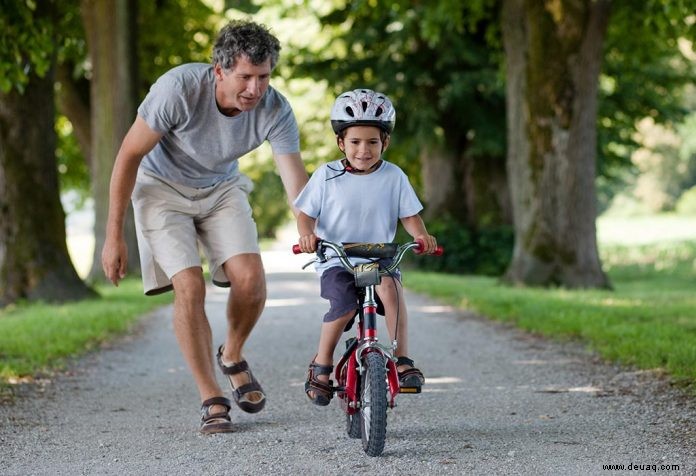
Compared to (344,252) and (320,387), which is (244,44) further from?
(320,387)

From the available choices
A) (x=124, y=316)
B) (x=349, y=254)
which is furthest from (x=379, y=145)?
(x=124, y=316)

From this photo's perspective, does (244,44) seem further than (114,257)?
No

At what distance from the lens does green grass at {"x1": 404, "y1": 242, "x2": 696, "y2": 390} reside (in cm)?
846

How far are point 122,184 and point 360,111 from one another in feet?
4.51

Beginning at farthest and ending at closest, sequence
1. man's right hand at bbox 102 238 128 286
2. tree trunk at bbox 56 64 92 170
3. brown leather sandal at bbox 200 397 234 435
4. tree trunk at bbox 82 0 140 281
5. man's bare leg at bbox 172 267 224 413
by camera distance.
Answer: tree trunk at bbox 56 64 92 170 < tree trunk at bbox 82 0 140 281 < man's bare leg at bbox 172 267 224 413 < brown leather sandal at bbox 200 397 234 435 < man's right hand at bbox 102 238 128 286

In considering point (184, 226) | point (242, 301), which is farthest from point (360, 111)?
point (242, 301)

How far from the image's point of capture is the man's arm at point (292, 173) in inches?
242

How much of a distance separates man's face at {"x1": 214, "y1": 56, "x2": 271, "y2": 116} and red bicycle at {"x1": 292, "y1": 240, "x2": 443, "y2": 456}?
2.73ft

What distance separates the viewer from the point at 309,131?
108ft

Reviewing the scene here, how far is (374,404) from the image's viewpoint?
5.16 meters

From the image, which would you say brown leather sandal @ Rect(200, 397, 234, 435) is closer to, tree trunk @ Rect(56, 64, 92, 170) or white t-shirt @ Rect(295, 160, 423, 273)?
white t-shirt @ Rect(295, 160, 423, 273)

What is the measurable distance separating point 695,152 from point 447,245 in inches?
1428

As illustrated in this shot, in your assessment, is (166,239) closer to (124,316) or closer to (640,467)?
(640,467)

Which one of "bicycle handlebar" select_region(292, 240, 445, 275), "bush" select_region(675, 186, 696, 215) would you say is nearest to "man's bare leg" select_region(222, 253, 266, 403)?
"bicycle handlebar" select_region(292, 240, 445, 275)
